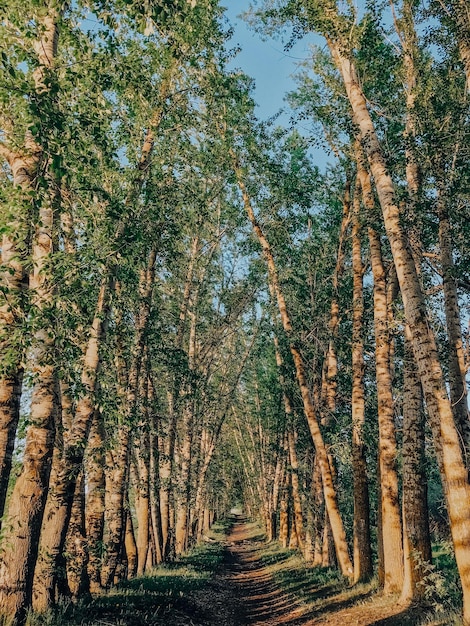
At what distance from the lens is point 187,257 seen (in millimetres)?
22781

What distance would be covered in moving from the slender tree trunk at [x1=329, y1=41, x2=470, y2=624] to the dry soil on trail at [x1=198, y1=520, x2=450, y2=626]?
206cm

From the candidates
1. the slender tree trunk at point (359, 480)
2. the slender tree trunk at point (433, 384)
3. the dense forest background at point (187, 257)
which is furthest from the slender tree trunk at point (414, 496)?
the slender tree trunk at point (359, 480)

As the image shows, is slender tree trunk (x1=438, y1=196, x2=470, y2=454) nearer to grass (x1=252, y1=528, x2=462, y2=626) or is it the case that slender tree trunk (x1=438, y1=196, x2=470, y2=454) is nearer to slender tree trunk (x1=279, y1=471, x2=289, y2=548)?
grass (x1=252, y1=528, x2=462, y2=626)

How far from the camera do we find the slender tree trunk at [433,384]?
633 cm

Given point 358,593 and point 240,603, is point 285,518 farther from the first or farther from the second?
point 358,593

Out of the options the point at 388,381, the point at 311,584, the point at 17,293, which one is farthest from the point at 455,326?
the point at 311,584

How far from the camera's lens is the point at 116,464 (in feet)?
40.9

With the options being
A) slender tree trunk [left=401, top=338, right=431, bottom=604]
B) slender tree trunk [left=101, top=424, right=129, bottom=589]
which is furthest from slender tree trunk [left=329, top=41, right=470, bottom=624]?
slender tree trunk [left=101, top=424, right=129, bottom=589]

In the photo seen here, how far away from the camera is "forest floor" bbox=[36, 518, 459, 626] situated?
335 inches

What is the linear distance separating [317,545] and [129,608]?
11.5 m

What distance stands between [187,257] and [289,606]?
49.7ft

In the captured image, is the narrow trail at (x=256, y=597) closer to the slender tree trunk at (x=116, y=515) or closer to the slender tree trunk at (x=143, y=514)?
the slender tree trunk at (x=143, y=514)

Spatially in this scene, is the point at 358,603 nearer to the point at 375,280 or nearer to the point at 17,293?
the point at 375,280

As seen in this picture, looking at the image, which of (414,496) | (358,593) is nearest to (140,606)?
(358,593)
